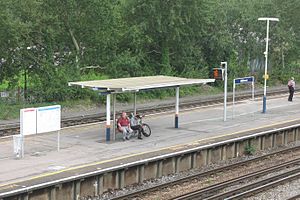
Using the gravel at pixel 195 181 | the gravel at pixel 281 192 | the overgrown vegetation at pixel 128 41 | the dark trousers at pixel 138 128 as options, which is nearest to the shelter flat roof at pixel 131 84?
the dark trousers at pixel 138 128

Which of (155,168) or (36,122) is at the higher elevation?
(36,122)

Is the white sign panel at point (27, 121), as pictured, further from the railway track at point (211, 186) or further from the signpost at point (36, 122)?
the railway track at point (211, 186)

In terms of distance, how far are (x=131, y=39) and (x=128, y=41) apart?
22.9 inches

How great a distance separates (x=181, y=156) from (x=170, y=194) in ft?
10.2

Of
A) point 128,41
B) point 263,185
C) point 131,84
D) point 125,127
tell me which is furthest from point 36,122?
point 128,41

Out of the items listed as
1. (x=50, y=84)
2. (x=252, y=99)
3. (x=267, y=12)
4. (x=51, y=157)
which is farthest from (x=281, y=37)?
(x=51, y=157)

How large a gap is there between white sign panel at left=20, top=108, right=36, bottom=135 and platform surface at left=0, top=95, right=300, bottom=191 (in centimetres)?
86

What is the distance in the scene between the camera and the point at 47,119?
2017 centimetres

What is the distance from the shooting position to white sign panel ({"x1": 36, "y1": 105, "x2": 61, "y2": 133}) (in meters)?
19.8

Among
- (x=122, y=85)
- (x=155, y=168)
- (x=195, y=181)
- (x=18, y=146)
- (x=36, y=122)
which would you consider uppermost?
(x=122, y=85)

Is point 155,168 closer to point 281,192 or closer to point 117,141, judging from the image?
point 117,141

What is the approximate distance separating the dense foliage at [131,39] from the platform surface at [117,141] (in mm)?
7154

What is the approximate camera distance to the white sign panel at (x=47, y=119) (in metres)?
19.8

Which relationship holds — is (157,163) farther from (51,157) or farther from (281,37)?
(281,37)
